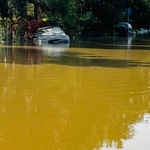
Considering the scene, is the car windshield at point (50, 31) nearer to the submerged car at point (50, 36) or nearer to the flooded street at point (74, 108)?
the submerged car at point (50, 36)

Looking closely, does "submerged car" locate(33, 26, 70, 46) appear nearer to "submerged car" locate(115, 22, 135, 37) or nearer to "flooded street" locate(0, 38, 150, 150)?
"submerged car" locate(115, 22, 135, 37)

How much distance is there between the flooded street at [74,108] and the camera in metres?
6.70

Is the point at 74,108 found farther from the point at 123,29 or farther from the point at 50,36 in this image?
the point at 123,29

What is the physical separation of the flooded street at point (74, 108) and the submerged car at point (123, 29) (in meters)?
29.2

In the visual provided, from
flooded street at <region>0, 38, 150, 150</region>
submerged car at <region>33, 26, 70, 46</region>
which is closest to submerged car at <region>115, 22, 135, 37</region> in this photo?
submerged car at <region>33, 26, 70, 46</region>

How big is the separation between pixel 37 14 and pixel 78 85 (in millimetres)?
30755

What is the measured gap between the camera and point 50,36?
31125 millimetres

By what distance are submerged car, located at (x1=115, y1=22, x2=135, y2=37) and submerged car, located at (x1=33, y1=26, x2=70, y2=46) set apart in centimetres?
1404

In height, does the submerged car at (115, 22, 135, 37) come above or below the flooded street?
above

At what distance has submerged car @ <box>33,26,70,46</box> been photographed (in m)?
30.8

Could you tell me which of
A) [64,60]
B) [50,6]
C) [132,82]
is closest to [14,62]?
[64,60]

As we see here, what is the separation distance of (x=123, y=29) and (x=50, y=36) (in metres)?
15.3

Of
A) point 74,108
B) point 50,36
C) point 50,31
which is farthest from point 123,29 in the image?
point 74,108

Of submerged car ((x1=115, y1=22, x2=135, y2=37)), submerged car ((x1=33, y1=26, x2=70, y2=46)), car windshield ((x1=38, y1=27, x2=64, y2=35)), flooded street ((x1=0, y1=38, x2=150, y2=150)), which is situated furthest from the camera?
submerged car ((x1=115, y1=22, x2=135, y2=37))
